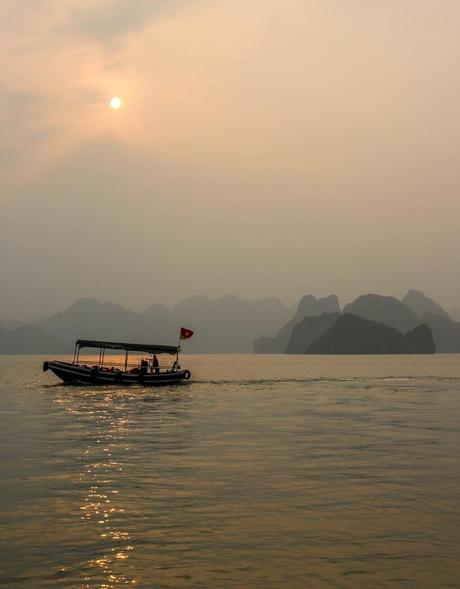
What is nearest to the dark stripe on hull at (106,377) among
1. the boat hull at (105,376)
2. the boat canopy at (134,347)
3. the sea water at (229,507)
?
the boat hull at (105,376)

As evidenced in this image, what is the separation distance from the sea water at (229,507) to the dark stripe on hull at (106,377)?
35.2 metres

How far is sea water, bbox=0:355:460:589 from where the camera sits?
13711 millimetres

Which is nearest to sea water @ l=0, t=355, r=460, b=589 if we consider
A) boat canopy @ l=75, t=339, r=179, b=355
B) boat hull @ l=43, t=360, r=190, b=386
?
boat canopy @ l=75, t=339, r=179, b=355

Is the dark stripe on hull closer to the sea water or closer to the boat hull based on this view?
the boat hull

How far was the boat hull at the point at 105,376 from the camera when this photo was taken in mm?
76938

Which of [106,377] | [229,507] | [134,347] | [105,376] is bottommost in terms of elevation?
[229,507]

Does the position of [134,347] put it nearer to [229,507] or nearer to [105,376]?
[105,376]

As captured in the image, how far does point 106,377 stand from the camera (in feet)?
253

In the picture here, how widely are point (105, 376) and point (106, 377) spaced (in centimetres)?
20

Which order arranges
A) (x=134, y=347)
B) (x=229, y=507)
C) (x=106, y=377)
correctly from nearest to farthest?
(x=229, y=507) < (x=134, y=347) < (x=106, y=377)

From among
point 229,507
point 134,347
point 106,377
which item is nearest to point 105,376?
point 106,377

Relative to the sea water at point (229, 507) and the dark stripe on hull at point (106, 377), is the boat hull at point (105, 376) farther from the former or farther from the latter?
the sea water at point (229, 507)

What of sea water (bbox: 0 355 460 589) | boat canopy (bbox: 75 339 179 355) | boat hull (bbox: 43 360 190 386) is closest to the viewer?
sea water (bbox: 0 355 460 589)

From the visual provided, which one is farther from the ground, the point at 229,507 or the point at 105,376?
the point at 105,376
